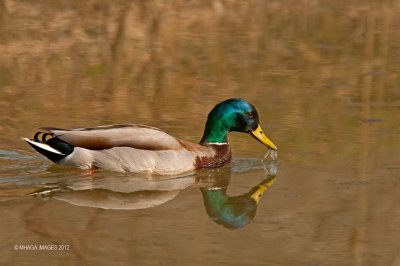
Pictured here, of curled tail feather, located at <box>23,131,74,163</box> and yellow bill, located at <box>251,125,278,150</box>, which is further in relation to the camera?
yellow bill, located at <box>251,125,278,150</box>

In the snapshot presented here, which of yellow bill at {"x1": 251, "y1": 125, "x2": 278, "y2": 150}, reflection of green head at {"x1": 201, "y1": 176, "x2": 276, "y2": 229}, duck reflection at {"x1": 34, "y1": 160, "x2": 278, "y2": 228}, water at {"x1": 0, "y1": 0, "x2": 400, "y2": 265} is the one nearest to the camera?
water at {"x1": 0, "y1": 0, "x2": 400, "y2": 265}

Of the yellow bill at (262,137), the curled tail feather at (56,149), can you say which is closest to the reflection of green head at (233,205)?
the yellow bill at (262,137)

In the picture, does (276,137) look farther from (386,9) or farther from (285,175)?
(386,9)

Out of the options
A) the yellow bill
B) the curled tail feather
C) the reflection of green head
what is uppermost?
the curled tail feather

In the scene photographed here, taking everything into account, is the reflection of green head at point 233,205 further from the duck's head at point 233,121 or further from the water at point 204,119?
the duck's head at point 233,121

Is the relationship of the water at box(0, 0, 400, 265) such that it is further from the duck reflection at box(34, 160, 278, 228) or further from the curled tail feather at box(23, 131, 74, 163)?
the curled tail feather at box(23, 131, 74, 163)

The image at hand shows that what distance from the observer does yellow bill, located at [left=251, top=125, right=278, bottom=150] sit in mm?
8836

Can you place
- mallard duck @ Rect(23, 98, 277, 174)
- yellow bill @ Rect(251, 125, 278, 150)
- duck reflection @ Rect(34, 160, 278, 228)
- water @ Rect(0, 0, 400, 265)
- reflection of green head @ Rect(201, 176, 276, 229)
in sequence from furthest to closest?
yellow bill @ Rect(251, 125, 278, 150) < mallard duck @ Rect(23, 98, 277, 174) < duck reflection @ Rect(34, 160, 278, 228) < reflection of green head @ Rect(201, 176, 276, 229) < water @ Rect(0, 0, 400, 265)

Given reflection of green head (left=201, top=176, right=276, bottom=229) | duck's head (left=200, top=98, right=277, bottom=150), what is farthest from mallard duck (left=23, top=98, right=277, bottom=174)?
reflection of green head (left=201, top=176, right=276, bottom=229)

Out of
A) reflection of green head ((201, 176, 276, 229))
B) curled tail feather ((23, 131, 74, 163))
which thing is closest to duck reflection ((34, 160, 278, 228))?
reflection of green head ((201, 176, 276, 229))

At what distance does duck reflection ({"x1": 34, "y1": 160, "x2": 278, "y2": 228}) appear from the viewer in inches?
286

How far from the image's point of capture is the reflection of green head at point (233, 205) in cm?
700

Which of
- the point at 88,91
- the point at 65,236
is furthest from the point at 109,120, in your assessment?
the point at 65,236

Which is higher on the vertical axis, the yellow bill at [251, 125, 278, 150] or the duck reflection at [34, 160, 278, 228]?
the yellow bill at [251, 125, 278, 150]
